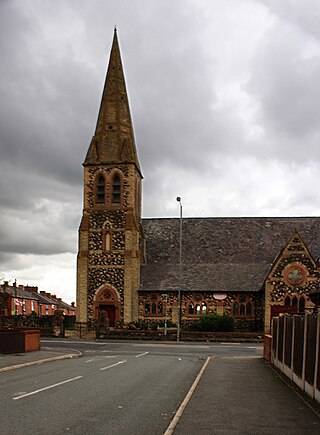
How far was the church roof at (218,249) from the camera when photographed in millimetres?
53531

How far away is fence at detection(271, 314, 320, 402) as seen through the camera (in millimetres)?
14078

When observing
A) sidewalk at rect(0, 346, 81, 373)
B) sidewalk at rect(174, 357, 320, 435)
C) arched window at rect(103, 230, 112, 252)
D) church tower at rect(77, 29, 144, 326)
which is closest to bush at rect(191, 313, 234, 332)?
church tower at rect(77, 29, 144, 326)

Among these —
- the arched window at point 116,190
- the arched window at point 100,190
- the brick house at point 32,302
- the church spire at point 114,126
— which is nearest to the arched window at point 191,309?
the arched window at point 116,190

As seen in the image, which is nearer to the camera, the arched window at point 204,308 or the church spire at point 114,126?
the arched window at point 204,308

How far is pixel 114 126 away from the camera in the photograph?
182ft

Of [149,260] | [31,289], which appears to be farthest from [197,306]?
[31,289]

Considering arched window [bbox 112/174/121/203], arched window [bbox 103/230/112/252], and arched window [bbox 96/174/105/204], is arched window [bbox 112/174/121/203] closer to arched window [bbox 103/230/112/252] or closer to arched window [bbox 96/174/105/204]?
arched window [bbox 96/174/105/204]

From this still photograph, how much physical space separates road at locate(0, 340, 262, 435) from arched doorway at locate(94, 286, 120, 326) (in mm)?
29459

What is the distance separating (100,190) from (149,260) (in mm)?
8400

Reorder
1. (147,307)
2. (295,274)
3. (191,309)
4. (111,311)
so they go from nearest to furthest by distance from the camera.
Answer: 1. (295,274)
2. (111,311)
3. (191,309)
4. (147,307)

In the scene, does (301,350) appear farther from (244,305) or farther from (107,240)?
(107,240)

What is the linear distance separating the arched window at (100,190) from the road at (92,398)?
32.5 meters

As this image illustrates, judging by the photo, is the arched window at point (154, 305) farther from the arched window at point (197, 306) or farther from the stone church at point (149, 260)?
the arched window at point (197, 306)

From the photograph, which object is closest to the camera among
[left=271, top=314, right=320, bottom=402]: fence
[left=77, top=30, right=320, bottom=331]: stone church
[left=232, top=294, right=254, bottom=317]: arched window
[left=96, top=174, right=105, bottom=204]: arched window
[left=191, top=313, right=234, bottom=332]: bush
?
[left=271, top=314, right=320, bottom=402]: fence
